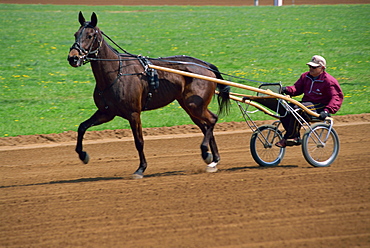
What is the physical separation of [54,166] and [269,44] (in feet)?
45.9

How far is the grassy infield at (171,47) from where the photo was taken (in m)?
14.0

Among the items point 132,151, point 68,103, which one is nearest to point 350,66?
point 68,103

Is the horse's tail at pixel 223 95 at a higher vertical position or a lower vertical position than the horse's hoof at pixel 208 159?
higher

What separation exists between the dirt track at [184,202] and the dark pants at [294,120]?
0.52 metres

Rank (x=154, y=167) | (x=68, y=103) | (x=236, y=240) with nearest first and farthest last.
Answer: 1. (x=236, y=240)
2. (x=154, y=167)
3. (x=68, y=103)

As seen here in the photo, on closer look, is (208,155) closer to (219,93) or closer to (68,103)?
(219,93)

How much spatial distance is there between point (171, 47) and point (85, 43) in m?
13.5

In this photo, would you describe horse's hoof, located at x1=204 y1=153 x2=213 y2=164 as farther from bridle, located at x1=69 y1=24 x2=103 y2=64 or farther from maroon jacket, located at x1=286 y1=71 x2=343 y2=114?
bridle, located at x1=69 y1=24 x2=103 y2=64

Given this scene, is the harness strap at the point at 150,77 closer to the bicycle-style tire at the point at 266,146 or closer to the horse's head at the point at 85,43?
the horse's head at the point at 85,43

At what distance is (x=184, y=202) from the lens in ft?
21.9

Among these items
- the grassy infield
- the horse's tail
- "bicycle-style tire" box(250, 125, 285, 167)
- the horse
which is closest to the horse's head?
the horse

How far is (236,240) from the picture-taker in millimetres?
5387

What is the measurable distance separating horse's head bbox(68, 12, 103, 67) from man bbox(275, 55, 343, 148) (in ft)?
9.81

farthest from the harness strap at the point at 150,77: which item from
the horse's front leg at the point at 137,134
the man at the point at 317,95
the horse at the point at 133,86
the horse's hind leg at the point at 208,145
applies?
the man at the point at 317,95
